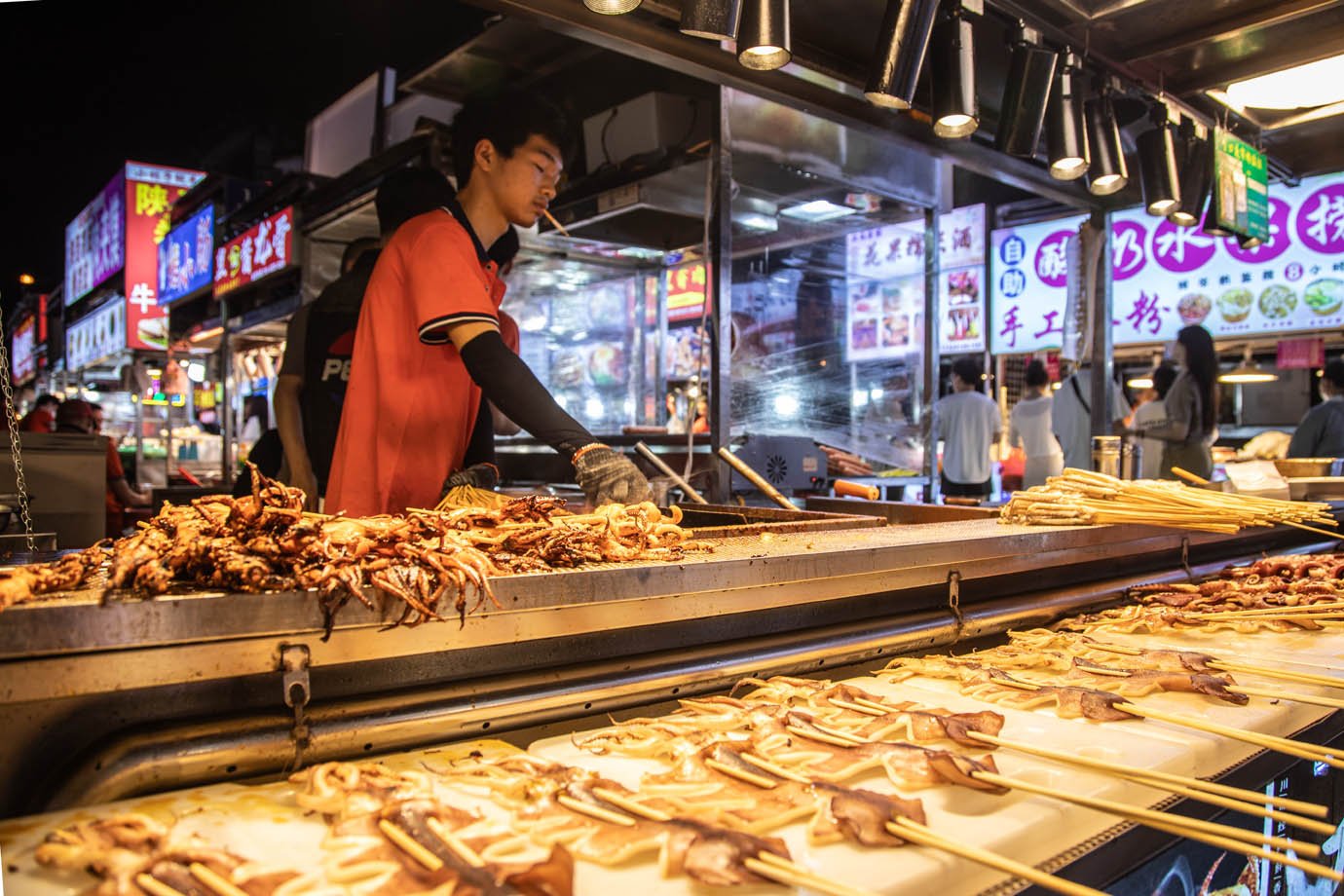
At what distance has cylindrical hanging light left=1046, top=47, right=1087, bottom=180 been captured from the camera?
15.3ft

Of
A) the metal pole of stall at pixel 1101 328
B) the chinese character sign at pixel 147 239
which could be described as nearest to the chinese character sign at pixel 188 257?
the chinese character sign at pixel 147 239

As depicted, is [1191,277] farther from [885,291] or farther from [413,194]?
[413,194]

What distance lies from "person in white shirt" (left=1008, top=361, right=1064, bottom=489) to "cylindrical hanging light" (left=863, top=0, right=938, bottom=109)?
6.37 m

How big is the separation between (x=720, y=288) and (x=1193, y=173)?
358 centimetres

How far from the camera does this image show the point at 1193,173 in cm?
582

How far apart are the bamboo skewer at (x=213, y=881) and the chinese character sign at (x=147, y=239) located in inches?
554

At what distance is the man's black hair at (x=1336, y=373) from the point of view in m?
8.30

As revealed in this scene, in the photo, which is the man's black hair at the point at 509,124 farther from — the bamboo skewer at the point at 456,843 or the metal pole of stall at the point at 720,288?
the bamboo skewer at the point at 456,843

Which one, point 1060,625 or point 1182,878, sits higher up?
point 1060,625

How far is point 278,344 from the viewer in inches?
400

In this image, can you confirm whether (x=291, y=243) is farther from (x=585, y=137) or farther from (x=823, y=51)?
(x=823, y=51)

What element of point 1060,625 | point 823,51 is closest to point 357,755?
point 1060,625

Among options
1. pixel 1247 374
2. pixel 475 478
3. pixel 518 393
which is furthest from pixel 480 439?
pixel 1247 374

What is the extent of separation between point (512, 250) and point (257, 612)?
2636 mm
